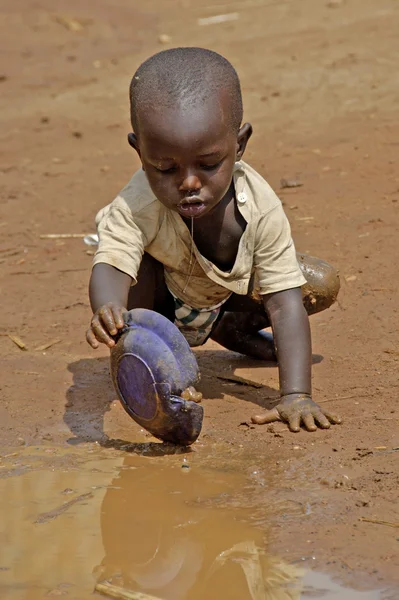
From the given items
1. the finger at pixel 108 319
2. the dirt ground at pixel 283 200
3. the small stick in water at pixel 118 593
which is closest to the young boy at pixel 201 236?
the finger at pixel 108 319

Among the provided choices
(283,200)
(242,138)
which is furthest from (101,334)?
(283,200)

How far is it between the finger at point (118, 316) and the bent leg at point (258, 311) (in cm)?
76

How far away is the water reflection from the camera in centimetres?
248

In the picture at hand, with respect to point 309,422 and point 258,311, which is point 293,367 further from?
point 258,311

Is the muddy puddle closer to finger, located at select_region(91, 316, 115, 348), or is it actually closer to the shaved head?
→ finger, located at select_region(91, 316, 115, 348)

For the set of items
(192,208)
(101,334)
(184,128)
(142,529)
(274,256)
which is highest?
(184,128)

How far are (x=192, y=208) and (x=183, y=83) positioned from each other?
393 mm

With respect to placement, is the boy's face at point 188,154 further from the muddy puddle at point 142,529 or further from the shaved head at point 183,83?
the muddy puddle at point 142,529

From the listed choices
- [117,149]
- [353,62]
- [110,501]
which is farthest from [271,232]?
[353,62]

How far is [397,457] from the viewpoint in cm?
316

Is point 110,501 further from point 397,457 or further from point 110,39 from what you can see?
point 110,39

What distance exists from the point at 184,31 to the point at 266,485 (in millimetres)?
8104

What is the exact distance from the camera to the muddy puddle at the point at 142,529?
247cm

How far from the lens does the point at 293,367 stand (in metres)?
3.51
